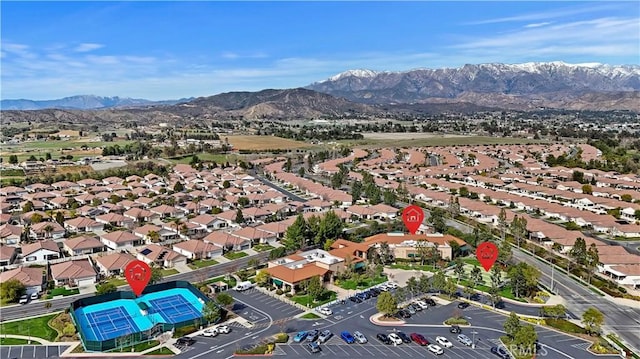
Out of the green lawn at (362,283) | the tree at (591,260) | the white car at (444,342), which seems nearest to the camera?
the white car at (444,342)

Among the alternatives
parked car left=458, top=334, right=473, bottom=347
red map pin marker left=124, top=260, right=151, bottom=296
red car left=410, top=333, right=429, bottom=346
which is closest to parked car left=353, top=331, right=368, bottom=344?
red car left=410, top=333, right=429, bottom=346

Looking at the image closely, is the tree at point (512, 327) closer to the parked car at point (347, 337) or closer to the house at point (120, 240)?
the parked car at point (347, 337)

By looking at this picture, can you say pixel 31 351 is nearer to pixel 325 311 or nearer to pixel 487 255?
pixel 325 311

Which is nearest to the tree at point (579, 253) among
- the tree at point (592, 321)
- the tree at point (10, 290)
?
the tree at point (592, 321)

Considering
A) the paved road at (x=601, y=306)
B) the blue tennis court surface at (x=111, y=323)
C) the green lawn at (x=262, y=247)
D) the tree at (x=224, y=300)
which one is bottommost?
the paved road at (x=601, y=306)

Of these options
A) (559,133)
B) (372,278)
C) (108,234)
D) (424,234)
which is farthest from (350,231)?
(559,133)

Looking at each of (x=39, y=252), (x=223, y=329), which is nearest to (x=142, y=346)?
(x=223, y=329)
